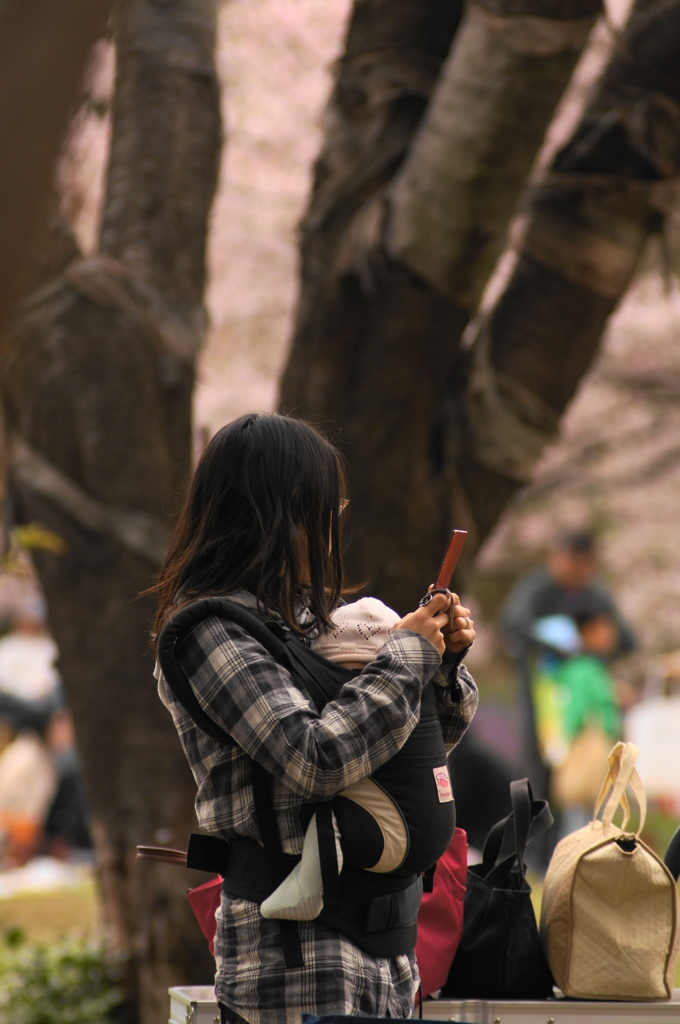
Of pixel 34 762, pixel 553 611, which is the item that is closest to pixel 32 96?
pixel 553 611

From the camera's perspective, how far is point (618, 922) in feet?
6.81

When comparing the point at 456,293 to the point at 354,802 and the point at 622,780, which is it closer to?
the point at 622,780

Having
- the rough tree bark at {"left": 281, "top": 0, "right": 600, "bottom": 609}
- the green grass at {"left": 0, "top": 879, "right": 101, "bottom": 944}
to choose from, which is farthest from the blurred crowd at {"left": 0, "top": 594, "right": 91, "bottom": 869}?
the rough tree bark at {"left": 281, "top": 0, "right": 600, "bottom": 609}

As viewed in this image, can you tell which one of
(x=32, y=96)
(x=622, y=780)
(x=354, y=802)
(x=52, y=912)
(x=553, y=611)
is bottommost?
(x=52, y=912)

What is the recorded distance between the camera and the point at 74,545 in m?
3.91

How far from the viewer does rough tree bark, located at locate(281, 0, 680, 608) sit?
338 centimetres

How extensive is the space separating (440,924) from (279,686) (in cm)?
78

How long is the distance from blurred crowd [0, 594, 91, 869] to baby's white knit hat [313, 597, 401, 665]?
6917 millimetres

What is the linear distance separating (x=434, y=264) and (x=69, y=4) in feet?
8.64

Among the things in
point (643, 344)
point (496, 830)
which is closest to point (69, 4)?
point (496, 830)

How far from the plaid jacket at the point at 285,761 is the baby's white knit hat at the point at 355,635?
94 mm

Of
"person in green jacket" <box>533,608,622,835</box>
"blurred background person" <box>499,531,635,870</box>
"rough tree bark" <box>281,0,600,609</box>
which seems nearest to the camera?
"rough tree bark" <box>281,0,600,609</box>

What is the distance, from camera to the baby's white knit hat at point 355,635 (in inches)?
68.7

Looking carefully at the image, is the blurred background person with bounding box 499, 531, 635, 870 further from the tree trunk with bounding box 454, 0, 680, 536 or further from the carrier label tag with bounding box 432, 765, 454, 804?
the carrier label tag with bounding box 432, 765, 454, 804
